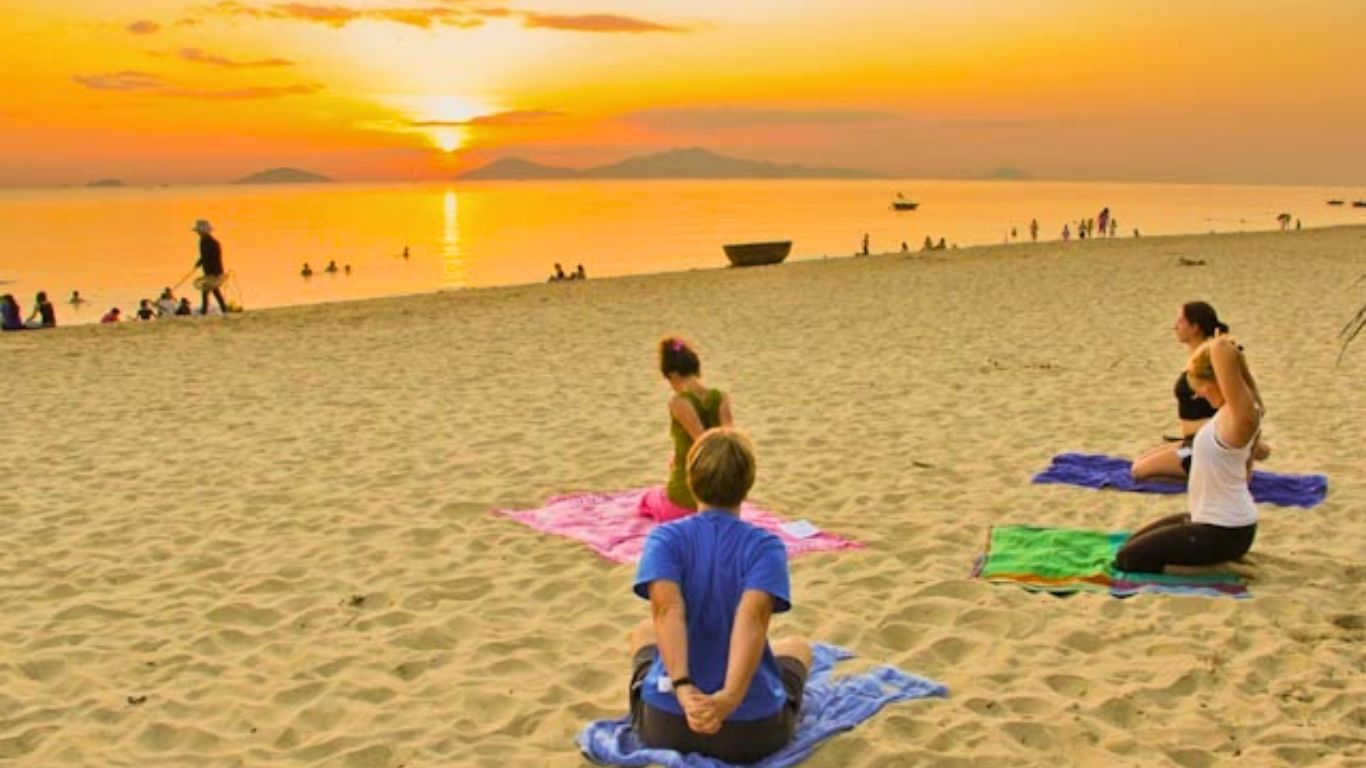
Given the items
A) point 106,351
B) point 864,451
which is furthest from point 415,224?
point 864,451

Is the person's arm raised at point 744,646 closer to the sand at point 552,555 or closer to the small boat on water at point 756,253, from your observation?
the sand at point 552,555

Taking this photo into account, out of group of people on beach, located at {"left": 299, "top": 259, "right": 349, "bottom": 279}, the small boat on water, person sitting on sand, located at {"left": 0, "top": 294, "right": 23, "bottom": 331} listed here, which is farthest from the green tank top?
group of people on beach, located at {"left": 299, "top": 259, "right": 349, "bottom": 279}

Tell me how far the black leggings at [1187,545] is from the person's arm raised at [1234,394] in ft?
1.55

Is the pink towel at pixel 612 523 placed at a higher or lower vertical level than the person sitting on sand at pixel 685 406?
lower

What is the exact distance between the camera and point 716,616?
11.9 ft

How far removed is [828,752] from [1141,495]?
4236 mm

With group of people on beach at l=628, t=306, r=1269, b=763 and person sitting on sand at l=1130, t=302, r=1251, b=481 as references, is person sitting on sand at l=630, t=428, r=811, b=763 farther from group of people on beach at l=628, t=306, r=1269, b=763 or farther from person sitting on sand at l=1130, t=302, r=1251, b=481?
person sitting on sand at l=1130, t=302, r=1251, b=481

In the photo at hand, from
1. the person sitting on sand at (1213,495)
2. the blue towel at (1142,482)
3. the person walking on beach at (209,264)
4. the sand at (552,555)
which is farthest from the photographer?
the person walking on beach at (209,264)

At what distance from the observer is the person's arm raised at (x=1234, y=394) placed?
16.8ft

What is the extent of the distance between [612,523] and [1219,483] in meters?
3.36

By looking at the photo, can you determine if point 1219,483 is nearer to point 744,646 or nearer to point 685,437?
point 685,437

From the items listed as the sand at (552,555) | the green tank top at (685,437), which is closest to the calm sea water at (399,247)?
the sand at (552,555)

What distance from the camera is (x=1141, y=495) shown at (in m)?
7.25

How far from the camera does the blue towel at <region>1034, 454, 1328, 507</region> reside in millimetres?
6965
